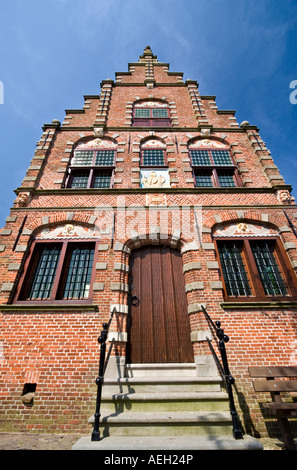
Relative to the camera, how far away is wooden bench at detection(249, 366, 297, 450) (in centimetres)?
350

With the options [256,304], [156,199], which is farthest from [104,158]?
[256,304]

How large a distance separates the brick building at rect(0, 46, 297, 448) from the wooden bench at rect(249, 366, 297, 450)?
0.82 metres

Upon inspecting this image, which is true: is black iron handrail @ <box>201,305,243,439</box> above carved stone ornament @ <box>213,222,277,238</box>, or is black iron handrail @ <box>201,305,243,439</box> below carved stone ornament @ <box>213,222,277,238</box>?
below

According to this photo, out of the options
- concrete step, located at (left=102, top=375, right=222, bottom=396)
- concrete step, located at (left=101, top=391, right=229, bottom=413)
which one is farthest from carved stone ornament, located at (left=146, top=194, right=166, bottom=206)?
concrete step, located at (left=101, top=391, right=229, bottom=413)

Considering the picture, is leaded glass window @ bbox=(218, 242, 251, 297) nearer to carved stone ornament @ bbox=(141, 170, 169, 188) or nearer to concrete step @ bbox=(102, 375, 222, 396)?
concrete step @ bbox=(102, 375, 222, 396)

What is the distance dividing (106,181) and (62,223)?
2.58 meters

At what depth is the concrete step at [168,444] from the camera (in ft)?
9.34

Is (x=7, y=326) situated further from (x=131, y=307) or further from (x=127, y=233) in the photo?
(x=127, y=233)

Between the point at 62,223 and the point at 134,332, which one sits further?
the point at 62,223

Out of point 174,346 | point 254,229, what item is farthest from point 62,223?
point 254,229

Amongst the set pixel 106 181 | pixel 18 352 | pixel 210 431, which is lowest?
pixel 210 431

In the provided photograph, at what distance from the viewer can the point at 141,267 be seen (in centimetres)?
640

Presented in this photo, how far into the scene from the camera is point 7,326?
17.1ft

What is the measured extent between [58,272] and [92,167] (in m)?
4.54
